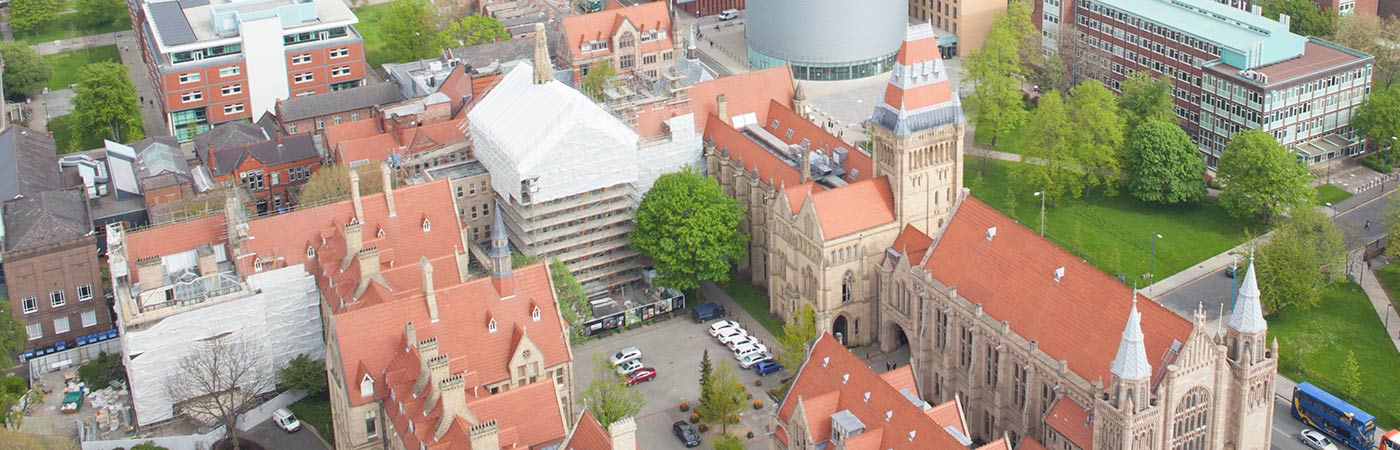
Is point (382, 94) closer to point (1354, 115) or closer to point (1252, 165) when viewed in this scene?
point (1252, 165)

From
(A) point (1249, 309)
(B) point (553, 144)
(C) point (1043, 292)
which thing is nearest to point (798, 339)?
(C) point (1043, 292)

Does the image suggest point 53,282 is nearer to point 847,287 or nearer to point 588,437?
point 588,437

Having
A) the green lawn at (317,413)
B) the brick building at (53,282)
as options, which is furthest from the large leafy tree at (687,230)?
the brick building at (53,282)

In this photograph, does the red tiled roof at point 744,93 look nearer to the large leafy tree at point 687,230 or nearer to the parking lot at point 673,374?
the large leafy tree at point 687,230

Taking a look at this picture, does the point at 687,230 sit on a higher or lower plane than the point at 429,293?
lower

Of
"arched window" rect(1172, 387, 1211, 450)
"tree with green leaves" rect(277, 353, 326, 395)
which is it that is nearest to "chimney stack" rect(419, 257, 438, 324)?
"tree with green leaves" rect(277, 353, 326, 395)

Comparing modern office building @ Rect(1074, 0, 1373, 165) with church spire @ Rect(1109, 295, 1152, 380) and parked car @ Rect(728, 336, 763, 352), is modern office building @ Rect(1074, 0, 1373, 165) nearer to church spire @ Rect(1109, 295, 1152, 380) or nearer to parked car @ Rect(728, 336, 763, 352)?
parked car @ Rect(728, 336, 763, 352)

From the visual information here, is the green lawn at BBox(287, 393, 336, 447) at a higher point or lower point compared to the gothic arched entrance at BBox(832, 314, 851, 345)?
lower

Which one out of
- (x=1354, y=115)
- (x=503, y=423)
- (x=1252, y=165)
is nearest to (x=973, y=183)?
(x=1252, y=165)
